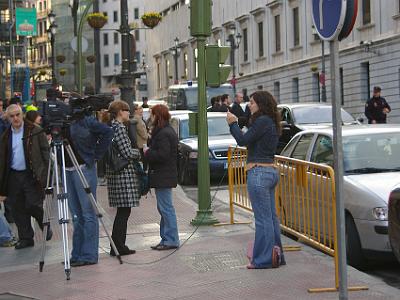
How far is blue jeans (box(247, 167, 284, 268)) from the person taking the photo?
8227mm

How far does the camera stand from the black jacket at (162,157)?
9.75 metres

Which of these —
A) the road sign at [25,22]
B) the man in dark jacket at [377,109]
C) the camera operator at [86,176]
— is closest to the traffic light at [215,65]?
the camera operator at [86,176]

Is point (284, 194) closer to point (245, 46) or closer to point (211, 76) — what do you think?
point (211, 76)

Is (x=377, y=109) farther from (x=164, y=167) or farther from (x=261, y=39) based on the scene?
(x=261, y=39)

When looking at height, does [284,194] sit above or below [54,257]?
above

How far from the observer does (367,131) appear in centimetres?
1003

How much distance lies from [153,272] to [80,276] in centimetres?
77

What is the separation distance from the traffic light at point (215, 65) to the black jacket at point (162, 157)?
2.08 m

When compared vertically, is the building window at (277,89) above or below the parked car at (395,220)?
above

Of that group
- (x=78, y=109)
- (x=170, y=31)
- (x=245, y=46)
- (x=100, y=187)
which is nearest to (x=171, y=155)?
(x=78, y=109)

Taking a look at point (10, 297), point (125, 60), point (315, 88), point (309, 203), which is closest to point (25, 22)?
point (315, 88)

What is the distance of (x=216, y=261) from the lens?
8.94 meters

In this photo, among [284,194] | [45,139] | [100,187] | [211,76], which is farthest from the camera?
[100,187]

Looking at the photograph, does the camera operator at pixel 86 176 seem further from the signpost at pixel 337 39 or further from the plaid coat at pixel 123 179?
the signpost at pixel 337 39
